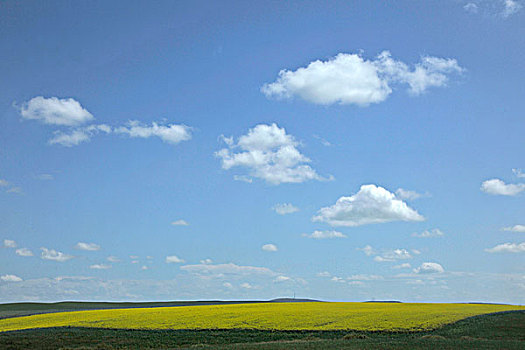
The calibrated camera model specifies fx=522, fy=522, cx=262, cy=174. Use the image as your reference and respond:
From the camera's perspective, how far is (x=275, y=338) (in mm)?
47594

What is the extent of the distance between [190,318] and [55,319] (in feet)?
64.3

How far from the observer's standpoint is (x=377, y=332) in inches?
1895

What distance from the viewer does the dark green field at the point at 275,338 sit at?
39.6 meters

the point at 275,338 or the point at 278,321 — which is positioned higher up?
the point at 278,321

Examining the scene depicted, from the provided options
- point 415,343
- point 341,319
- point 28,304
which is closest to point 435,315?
point 341,319

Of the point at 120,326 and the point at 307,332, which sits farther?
the point at 120,326

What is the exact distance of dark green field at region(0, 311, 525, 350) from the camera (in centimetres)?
3959

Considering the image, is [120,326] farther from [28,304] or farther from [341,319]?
[28,304]

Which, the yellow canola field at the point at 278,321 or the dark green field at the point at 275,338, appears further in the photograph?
the yellow canola field at the point at 278,321

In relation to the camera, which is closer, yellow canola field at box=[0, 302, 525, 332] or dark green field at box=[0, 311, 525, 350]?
dark green field at box=[0, 311, 525, 350]

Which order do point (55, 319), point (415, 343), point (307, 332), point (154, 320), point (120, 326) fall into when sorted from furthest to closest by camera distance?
point (55, 319) < point (154, 320) < point (120, 326) < point (307, 332) < point (415, 343)

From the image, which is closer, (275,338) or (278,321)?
(275,338)

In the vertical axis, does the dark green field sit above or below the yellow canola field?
below

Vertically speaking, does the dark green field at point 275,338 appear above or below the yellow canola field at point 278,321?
below
